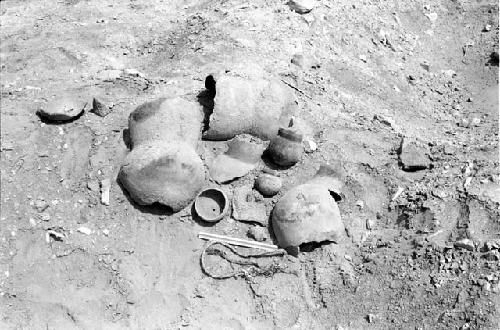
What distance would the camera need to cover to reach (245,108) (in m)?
5.02

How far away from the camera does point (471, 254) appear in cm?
443

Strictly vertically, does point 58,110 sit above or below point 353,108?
below

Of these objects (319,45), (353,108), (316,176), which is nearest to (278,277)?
(316,176)

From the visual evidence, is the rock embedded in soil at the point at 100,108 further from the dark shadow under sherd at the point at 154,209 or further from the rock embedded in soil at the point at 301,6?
the rock embedded in soil at the point at 301,6

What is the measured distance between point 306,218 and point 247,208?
1.94 ft

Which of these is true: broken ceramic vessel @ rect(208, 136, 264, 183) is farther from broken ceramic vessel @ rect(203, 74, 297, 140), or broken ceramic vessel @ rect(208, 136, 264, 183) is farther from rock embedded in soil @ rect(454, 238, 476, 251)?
rock embedded in soil @ rect(454, 238, 476, 251)

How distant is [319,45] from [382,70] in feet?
2.81

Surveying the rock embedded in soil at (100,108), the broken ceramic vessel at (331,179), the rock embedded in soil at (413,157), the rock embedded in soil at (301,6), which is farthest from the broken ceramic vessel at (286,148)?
the rock embedded in soil at (301,6)

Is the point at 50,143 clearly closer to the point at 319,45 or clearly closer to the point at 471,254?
the point at 319,45

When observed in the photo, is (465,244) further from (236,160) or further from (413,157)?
(236,160)

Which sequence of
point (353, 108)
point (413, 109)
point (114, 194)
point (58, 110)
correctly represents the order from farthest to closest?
point (413, 109) < point (353, 108) < point (58, 110) < point (114, 194)

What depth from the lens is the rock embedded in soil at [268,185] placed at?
486 centimetres

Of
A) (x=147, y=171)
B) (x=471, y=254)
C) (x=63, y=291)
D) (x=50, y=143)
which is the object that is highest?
(x=471, y=254)

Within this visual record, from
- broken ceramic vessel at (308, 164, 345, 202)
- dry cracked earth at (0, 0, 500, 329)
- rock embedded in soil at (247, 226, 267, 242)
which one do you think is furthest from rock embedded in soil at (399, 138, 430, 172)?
rock embedded in soil at (247, 226, 267, 242)
